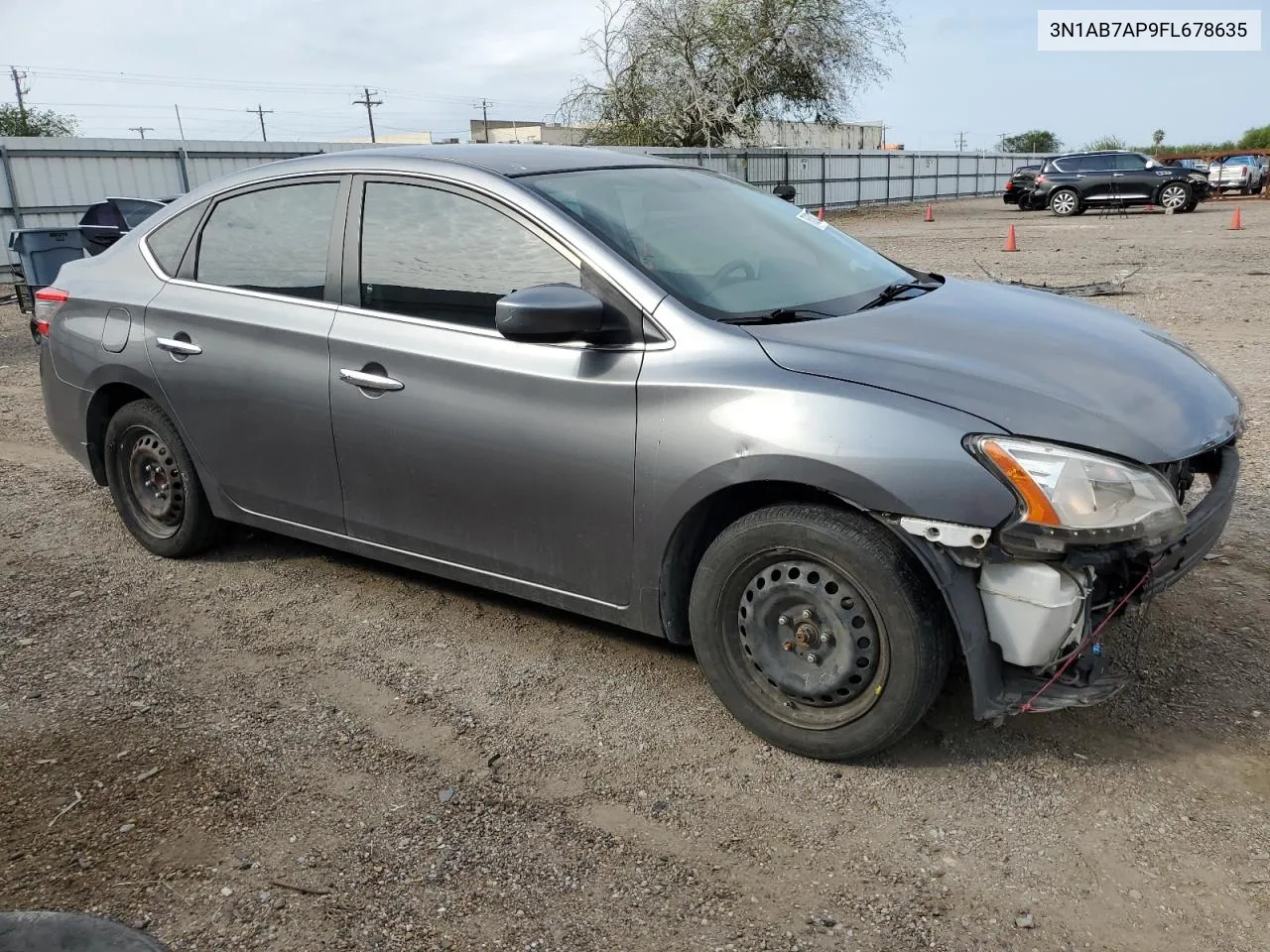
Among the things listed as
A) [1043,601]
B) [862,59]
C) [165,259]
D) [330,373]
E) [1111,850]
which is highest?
[862,59]

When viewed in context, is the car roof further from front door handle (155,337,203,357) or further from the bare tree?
the bare tree

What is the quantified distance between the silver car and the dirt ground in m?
0.30

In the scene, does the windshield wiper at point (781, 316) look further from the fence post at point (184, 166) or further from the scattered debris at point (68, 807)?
the fence post at point (184, 166)

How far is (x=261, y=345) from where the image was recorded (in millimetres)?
3979

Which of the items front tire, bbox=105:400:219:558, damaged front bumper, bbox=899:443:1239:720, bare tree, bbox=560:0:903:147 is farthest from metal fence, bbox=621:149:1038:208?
damaged front bumper, bbox=899:443:1239:720

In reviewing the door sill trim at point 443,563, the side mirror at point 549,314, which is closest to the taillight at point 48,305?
the door sill trim at point 443,563

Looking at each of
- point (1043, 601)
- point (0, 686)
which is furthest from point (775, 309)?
point (0, 686)

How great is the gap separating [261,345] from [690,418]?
1.85 m

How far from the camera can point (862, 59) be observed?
40.2 metres

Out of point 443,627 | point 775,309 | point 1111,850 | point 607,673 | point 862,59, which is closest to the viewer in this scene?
point 1111,850

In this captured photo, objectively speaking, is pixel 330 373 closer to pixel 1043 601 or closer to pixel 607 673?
pixel 607 673

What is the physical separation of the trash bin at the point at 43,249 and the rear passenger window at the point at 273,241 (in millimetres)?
9053

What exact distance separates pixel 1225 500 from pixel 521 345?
217cm

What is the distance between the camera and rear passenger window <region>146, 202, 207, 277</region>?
14.5 feet
